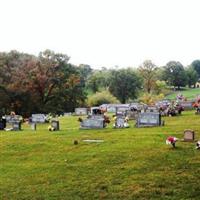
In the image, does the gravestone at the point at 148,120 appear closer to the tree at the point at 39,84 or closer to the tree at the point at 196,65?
the tree at the point at 39,84

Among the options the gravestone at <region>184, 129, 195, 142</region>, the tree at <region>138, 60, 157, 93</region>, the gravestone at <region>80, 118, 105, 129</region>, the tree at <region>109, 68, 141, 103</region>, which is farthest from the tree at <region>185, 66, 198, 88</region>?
the gravestone at <region>184, 129, 195, 142</region>

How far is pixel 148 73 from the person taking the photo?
8212 centimetres

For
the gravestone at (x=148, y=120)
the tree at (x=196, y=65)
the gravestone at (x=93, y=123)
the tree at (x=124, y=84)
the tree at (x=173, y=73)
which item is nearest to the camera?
the gravestone at (x=148, y=120)

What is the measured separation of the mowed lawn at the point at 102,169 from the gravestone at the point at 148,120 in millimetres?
4401

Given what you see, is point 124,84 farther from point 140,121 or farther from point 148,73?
point 140,121

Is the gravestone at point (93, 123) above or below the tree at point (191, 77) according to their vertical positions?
below

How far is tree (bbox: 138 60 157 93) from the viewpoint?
81.4m

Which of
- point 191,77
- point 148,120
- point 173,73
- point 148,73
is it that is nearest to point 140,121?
point 148,120

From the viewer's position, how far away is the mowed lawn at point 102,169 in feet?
44.4

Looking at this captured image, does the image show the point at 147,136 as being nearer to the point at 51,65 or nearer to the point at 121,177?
the point at 121,177

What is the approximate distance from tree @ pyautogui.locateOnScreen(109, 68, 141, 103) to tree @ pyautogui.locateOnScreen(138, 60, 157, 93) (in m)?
1.42

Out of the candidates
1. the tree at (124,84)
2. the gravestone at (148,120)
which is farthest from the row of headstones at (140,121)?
the tree at (124,84)

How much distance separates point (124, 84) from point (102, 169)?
223 ft

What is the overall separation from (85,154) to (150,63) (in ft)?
212
